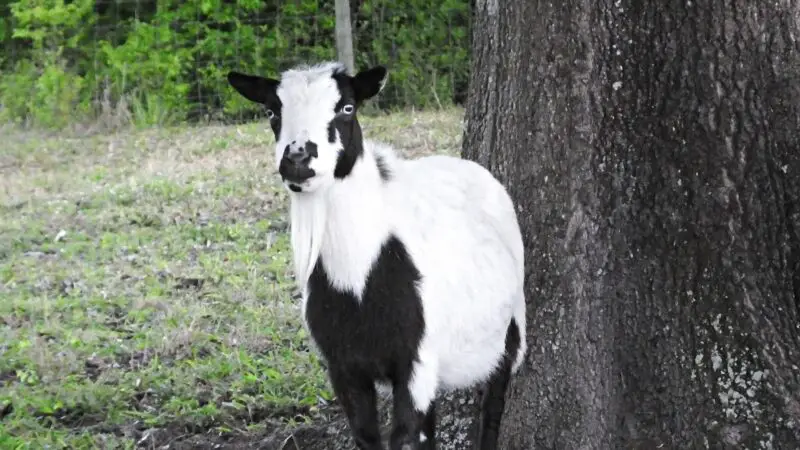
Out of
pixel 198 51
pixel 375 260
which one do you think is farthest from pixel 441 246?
pixel 198 51

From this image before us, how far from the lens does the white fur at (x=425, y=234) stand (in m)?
3.27

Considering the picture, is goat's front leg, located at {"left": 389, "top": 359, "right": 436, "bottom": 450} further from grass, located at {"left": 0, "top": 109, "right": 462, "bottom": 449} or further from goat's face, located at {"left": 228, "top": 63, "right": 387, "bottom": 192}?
grass, located at {"left": 0, "top": 109, "right": 462, "bottom": 449}

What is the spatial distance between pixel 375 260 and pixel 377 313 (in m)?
0.14

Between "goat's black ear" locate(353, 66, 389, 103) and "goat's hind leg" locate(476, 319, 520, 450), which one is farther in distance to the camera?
"goat's hind leg" locate(476, 319, 520, 450)

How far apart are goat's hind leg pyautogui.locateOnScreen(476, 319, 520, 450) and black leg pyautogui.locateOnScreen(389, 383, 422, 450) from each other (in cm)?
49

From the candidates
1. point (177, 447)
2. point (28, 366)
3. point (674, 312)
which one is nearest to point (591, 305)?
point (674, 312)

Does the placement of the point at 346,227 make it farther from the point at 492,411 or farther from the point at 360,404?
the point at 492,411

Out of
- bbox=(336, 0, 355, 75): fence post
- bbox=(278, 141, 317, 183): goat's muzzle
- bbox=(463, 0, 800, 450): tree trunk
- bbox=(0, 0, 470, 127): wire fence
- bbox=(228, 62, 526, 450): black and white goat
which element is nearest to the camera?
bbox=(278, 141, 317, 183): goat's muzzle

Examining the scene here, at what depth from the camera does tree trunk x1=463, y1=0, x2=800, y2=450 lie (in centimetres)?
399

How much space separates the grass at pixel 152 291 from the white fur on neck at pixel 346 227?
6.33 feet

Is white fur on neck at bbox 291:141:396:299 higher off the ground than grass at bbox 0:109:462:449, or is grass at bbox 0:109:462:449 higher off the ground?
white fur on neck at bbox 291:141:396:299

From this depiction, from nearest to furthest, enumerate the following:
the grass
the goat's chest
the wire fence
A: the goat's chest, the grass, the wire fence

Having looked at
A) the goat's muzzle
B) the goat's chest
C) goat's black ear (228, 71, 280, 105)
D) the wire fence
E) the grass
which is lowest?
the grass

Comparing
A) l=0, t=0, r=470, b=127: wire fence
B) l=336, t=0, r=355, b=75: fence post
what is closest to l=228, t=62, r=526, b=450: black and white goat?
l=336, t=0, r=355, b=75: fence post
